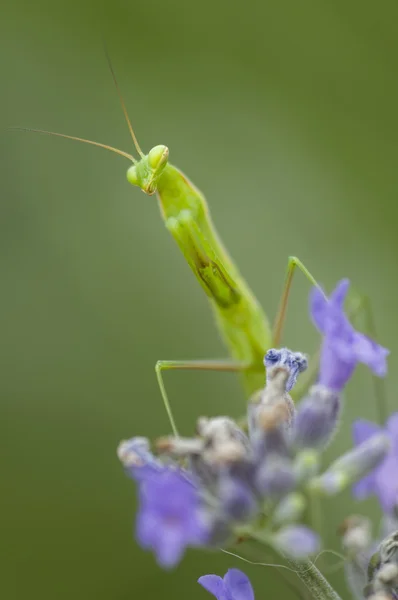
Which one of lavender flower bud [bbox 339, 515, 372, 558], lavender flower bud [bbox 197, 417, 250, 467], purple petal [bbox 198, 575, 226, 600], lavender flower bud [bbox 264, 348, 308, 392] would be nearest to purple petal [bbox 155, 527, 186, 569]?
lavender flower bud [bbox 197, 417, 250, 467]

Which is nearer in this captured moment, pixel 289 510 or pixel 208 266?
pixel 289 510

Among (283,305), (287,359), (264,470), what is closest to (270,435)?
(264,470)

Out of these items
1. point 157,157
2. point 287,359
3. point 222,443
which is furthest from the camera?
point 157,157

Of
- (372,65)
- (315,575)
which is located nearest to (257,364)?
(315,575)

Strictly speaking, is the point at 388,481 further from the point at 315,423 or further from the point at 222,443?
the point at 222,443

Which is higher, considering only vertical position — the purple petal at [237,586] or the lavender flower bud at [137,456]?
the lavender flower bud at [137,456]

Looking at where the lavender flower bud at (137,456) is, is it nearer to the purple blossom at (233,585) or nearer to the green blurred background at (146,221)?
the purple blossom at (233,585)

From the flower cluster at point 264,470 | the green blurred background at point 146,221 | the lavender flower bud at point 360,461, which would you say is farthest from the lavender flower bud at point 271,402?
the green blurred background at point 146,221
